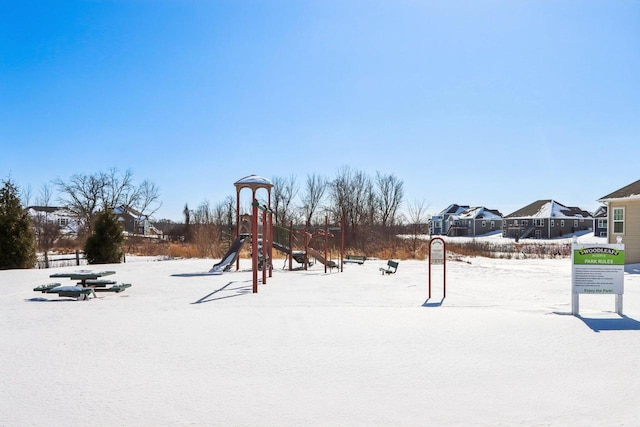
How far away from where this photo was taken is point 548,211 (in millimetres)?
69375

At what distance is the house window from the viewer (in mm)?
22422

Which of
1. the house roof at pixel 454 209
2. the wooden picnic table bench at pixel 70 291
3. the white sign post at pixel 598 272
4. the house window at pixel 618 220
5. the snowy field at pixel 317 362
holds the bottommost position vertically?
the snowy field at pixel 317 362

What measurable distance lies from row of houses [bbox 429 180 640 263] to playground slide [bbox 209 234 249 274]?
17578mm

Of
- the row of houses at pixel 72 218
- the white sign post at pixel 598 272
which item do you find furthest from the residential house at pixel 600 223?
the white sign post at pixel 598 272

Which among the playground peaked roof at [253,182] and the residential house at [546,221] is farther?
the residential house at [546,221]

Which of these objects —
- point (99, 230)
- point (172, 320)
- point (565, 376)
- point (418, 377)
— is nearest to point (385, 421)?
point (418, 377)

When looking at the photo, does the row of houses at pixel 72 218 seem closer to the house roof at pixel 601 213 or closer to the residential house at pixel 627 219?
the residential house at pixel 627 219

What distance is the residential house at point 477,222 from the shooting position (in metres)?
83.1

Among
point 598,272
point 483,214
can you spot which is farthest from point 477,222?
point 598,272

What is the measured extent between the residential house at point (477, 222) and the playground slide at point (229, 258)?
68.7m

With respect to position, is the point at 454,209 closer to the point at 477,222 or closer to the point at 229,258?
the point at 477,222

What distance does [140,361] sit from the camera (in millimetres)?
5695

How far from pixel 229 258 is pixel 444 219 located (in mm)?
81075

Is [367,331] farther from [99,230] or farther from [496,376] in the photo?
[99,230]
